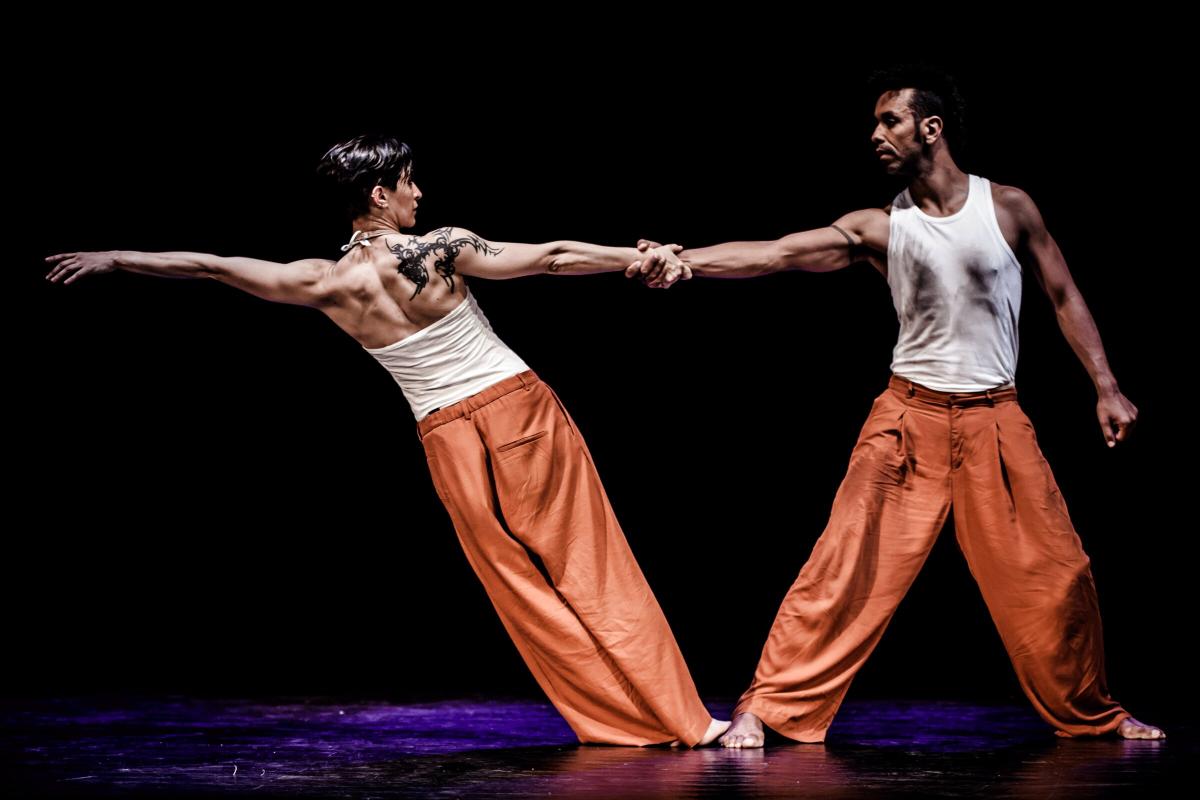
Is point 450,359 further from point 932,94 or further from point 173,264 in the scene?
point 932,94

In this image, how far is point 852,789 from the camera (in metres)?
2.59

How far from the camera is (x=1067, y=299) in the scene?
133 inches

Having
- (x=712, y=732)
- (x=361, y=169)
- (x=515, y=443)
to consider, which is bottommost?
(x=712, y=732)

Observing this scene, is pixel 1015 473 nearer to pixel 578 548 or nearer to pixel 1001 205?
pixel 1001 205

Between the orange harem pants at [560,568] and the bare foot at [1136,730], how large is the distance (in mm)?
1017

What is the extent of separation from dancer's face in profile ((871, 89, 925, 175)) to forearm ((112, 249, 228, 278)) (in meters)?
1.67

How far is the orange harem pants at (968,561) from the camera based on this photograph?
10.8ft

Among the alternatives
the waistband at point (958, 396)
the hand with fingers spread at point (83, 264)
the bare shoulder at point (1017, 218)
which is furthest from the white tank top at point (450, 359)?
the bare shoulder at point (1017, 218)

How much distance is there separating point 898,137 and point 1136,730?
5.15ft

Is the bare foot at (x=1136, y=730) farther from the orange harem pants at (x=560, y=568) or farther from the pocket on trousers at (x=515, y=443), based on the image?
the pocket on trousers at (x=515, y=443)

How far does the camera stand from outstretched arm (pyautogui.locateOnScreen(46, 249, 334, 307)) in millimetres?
3246

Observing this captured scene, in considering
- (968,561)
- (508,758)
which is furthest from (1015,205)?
(508,758)

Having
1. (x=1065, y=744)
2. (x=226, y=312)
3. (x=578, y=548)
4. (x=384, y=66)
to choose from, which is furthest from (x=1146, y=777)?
(x=226, y=312)

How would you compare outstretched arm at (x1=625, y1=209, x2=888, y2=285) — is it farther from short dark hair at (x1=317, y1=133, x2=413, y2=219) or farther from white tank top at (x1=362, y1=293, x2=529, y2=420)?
short dark hair at (x1=317, y1=133, x2=413, y2=219)
